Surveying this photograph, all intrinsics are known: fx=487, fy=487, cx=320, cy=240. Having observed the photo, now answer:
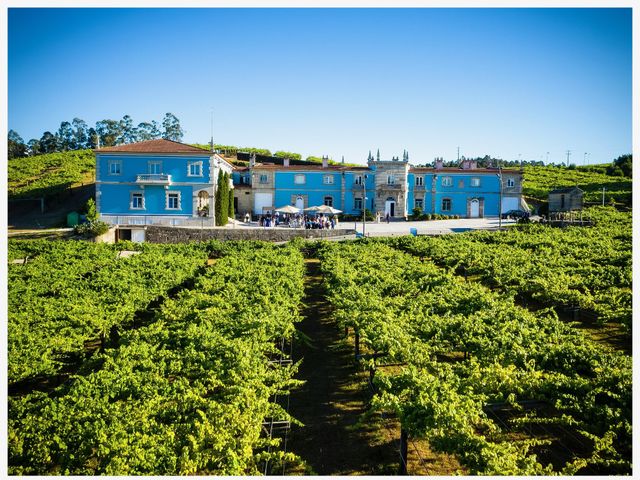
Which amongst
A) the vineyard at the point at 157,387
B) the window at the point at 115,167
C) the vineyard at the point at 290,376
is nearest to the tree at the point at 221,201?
the window at the point at 115,167

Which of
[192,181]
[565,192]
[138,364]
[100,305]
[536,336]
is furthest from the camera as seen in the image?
[565,192]

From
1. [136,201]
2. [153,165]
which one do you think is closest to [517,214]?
[153,165]

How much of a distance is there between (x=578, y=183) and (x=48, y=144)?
103m

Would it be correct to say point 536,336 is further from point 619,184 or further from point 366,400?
point 619,184

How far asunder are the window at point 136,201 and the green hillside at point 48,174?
18889mm

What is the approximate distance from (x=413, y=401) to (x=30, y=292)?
13.8 meters

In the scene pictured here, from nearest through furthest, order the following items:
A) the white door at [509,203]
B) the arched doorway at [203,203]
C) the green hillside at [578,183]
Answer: the arched doorway at [203,203] → the white door at [509,203] → the green hillside at [578,183]

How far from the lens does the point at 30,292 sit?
16.2 metres

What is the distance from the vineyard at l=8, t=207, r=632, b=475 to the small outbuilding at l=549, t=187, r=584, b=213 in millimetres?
30545

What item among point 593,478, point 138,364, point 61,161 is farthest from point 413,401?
point 61,161

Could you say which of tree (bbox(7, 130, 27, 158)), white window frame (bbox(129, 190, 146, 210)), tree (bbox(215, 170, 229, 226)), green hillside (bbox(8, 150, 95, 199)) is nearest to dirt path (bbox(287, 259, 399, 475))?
tree (bbox(215, 170, 229, 226))

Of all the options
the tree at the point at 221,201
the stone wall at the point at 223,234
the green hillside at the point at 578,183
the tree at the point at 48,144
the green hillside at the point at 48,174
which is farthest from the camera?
the tree at the point at 48,144

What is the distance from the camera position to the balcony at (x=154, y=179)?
43.4 metres

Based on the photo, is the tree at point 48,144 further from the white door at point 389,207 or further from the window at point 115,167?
the white door at point 389,207
